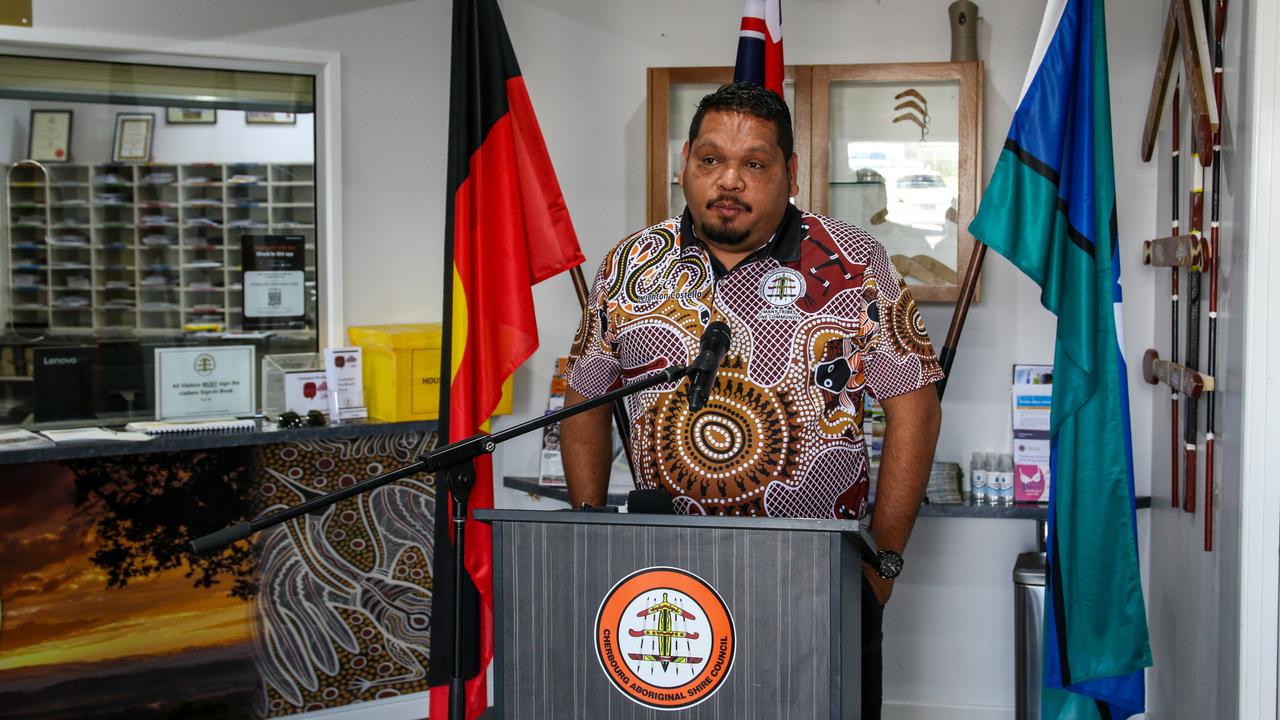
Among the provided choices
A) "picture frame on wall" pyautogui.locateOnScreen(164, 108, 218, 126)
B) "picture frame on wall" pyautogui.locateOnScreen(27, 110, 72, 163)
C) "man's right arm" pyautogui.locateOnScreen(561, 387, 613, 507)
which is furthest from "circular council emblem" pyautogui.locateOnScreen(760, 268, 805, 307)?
"picture frame on wall" pyautogui.locateOnScreen(27, 110, 72, 163)

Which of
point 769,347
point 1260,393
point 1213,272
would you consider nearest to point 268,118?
point 769,347

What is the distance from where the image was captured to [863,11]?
135 inches

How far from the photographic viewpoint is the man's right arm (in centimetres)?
237

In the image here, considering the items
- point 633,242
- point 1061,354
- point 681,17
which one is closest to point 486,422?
point 633,242

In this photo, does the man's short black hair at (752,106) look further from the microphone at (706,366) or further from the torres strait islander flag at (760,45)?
the torres strait islander flag at (760,45)

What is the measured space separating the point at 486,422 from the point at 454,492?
46.4 inches

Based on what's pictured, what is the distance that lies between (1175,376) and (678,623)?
188 cm

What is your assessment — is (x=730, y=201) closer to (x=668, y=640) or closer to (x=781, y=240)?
(x=781, y=240)

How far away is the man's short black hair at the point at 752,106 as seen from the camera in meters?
2.08

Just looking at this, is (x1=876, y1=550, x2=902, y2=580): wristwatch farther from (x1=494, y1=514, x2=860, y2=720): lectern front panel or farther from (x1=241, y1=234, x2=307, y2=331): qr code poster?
(x1=241, y1=234, x2=307, y2=331): qr code poster

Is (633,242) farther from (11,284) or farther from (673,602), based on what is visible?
(11,284)

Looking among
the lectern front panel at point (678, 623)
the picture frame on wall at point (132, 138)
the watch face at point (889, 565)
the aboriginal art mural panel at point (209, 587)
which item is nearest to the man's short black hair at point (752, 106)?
the watch face at point (889, 565)

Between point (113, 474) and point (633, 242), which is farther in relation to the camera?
point (113, 474)

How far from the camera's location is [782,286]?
6.96ft
